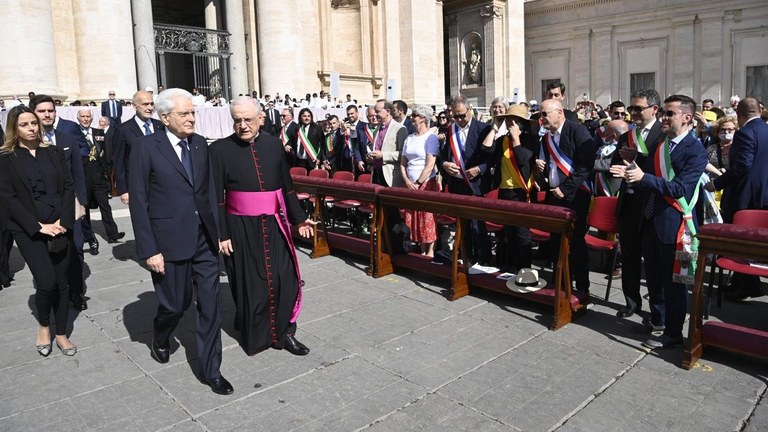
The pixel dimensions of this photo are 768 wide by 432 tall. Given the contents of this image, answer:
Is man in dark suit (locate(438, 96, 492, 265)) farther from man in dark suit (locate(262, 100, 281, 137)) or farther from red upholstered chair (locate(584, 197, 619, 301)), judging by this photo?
man in dark suit (locate(262, 100, 281, 137))

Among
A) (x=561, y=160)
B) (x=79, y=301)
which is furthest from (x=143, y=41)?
(x=561, y=160)

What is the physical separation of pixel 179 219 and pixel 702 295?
3624 mm

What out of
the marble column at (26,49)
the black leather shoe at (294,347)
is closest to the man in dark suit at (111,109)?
the marble column at (26,49)

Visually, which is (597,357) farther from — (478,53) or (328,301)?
(478,53)

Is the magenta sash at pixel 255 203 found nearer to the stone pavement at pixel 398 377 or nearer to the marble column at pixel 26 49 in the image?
the stone pavement at pixel 398 377

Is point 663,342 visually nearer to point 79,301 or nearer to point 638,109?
point 638,109

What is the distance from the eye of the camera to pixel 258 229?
14.6 ft

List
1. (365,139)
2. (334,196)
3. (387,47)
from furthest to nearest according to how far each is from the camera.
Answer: (387,47) < (365,139) < (334,196)

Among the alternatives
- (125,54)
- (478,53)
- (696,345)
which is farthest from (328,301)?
(478,53)

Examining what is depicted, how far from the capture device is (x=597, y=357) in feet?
14.3

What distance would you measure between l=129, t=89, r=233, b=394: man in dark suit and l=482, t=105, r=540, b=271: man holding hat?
3.23 meters

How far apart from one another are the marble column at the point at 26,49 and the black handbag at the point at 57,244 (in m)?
12.3

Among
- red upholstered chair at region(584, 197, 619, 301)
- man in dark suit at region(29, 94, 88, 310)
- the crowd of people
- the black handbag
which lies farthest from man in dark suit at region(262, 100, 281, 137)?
the black handbag

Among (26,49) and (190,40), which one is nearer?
(26,49)
